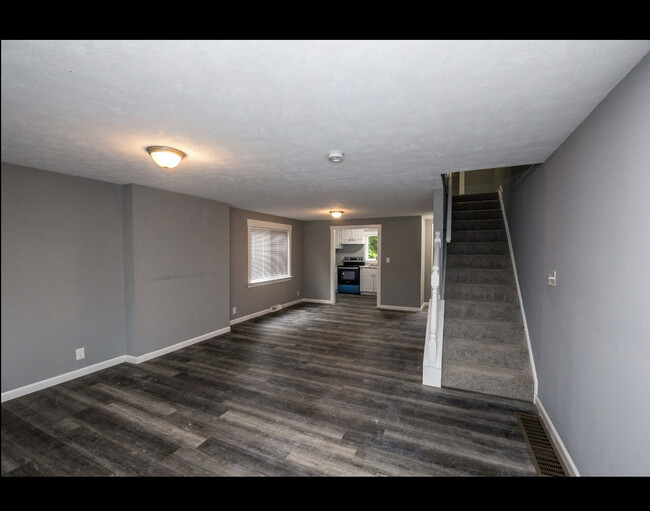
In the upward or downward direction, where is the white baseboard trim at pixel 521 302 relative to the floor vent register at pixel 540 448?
upward

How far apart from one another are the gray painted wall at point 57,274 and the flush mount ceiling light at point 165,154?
61 cm

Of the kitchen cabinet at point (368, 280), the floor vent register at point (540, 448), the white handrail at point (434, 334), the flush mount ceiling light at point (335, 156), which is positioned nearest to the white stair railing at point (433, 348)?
the white handrail at point (434, 334)

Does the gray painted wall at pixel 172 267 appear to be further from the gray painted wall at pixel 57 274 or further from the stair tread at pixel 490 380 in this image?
Result: the stair tread at pixel 490 380

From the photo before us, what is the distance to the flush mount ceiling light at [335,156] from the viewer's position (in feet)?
7.53

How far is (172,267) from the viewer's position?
3.87 meters

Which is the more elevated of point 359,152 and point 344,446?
point 359,152

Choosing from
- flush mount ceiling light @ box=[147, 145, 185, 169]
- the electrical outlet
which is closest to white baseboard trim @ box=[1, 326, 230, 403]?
flush mount ceiling light @ box=[147, 145, 185, 169]

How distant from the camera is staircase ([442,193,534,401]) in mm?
2797

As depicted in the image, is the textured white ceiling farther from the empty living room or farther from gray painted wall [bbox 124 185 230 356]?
gray painted wall [bbox 124 185 230 356]

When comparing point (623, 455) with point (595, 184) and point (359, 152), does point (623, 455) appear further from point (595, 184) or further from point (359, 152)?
point (359, 152)
